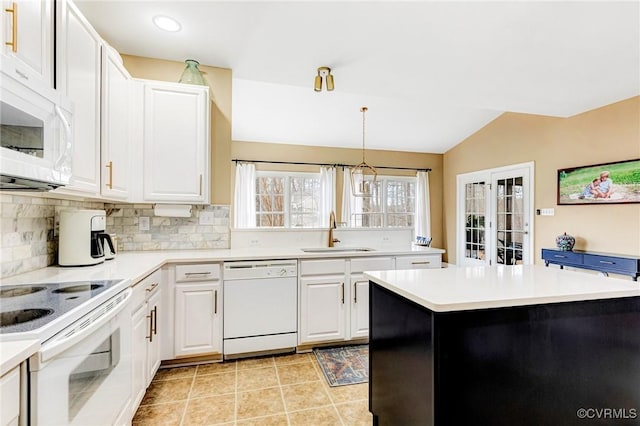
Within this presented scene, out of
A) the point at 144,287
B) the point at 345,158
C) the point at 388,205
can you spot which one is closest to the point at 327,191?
the point at 345,158

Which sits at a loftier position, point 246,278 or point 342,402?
point 246,278

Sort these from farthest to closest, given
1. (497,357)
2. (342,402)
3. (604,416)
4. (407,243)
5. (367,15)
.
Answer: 1. (407,243)
2. (367,15)
3. (342,402)
4. (604,416)
5. (497,357)

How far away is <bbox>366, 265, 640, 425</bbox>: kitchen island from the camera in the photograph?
3.91 ft

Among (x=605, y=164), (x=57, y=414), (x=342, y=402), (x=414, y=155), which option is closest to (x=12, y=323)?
(x=57, y=414)

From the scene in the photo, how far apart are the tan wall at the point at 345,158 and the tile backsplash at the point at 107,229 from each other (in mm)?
2902

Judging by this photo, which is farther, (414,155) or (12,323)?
(414,155)

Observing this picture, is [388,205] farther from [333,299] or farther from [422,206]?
[333,299]

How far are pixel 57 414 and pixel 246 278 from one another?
5.13ft

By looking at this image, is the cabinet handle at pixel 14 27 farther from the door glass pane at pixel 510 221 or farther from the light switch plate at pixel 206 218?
the door glass pane at pixel 510 221

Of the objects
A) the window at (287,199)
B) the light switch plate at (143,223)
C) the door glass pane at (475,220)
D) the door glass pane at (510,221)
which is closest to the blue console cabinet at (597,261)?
the door glass pane at (510,221)

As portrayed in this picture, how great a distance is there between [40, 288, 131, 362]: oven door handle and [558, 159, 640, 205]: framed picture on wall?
482 centimetres

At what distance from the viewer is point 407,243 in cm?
350

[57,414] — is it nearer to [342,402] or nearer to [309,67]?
[342,402]

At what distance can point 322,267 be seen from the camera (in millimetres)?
2668
